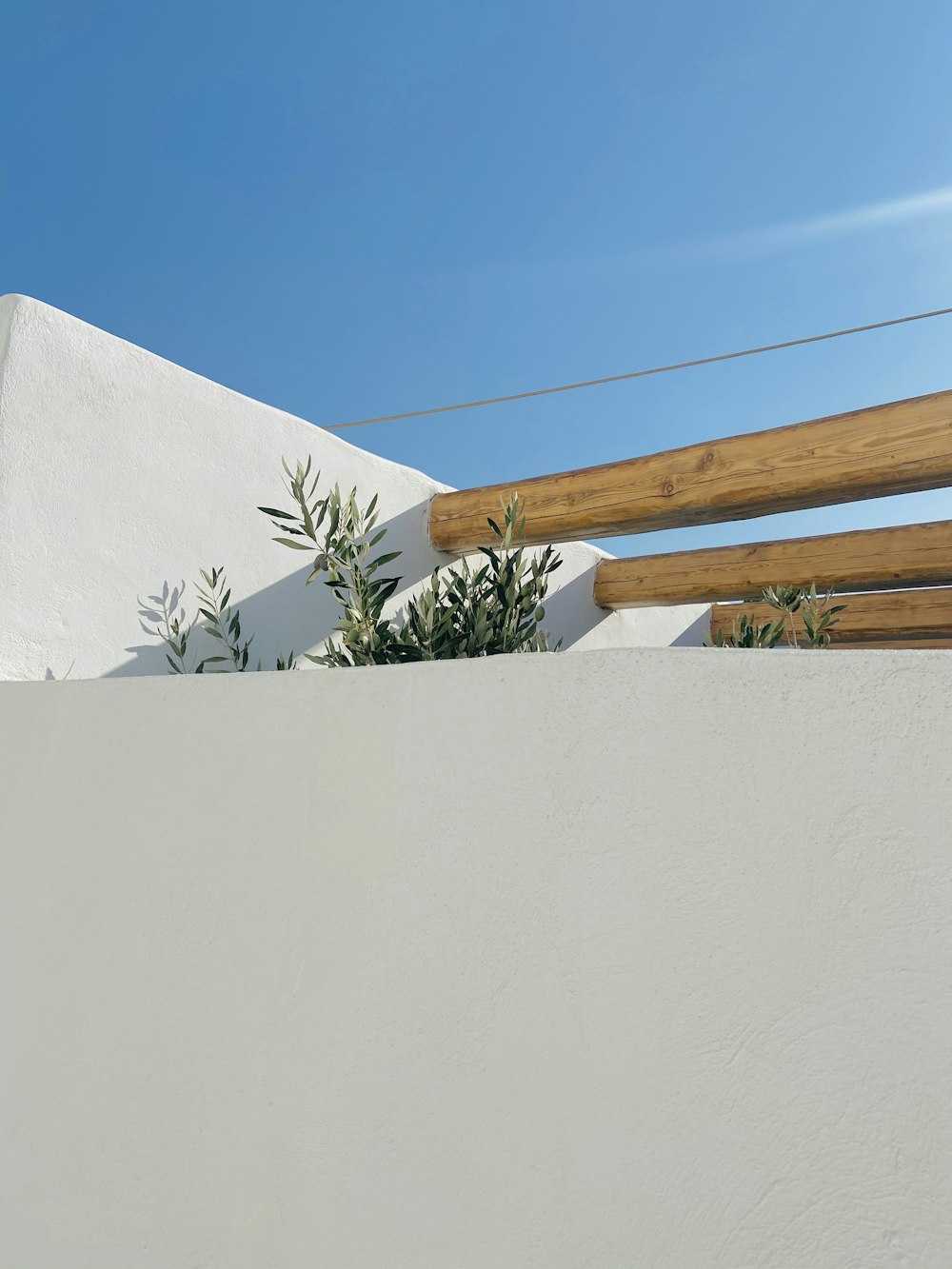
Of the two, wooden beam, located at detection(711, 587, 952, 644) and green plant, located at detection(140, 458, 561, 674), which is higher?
wooden beam, located at detection(711, 587, 952, 644)

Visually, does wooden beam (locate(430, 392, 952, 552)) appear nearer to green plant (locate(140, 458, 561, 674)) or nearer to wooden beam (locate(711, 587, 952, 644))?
green plant (locate(140, 458, 561, 674))

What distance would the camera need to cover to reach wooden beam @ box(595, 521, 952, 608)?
14.1 feet

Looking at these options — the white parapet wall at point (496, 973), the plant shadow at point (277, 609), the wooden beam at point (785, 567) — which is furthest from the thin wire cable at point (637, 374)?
the white parapet wall at point (496, 973)

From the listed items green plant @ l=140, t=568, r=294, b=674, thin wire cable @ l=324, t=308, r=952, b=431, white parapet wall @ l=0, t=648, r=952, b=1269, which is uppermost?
thin wire cable @ l=324, t=308, r=952, b=431

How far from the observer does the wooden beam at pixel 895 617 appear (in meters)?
5.26

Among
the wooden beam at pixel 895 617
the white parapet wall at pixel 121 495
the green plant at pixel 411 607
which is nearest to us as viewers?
the white parapet wall at pixel 121 495

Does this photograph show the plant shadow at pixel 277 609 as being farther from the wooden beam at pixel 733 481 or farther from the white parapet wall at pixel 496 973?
the white parapet wall at pixel 496 973

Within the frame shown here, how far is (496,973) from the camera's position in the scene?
150 centimetres

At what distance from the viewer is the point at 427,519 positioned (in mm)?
4059

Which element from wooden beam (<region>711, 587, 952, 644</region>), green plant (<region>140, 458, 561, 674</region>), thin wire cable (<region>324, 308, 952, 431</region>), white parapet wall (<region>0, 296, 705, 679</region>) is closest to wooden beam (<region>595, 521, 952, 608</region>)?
wooden beam (<region>711, 587, 952, 644</region>)

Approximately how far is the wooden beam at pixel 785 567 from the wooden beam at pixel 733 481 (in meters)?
1.35

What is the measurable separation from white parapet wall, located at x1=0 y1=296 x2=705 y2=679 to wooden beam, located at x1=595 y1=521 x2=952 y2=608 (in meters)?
2.07

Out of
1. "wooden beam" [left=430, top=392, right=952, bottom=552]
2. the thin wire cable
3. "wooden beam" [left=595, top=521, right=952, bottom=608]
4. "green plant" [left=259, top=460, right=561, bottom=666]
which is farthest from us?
"wooden beam" [left=595, top=521, right=952, bottom=608]

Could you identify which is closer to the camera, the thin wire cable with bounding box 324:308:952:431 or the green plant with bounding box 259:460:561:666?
the green plant with bounding box 259:460:561:666
